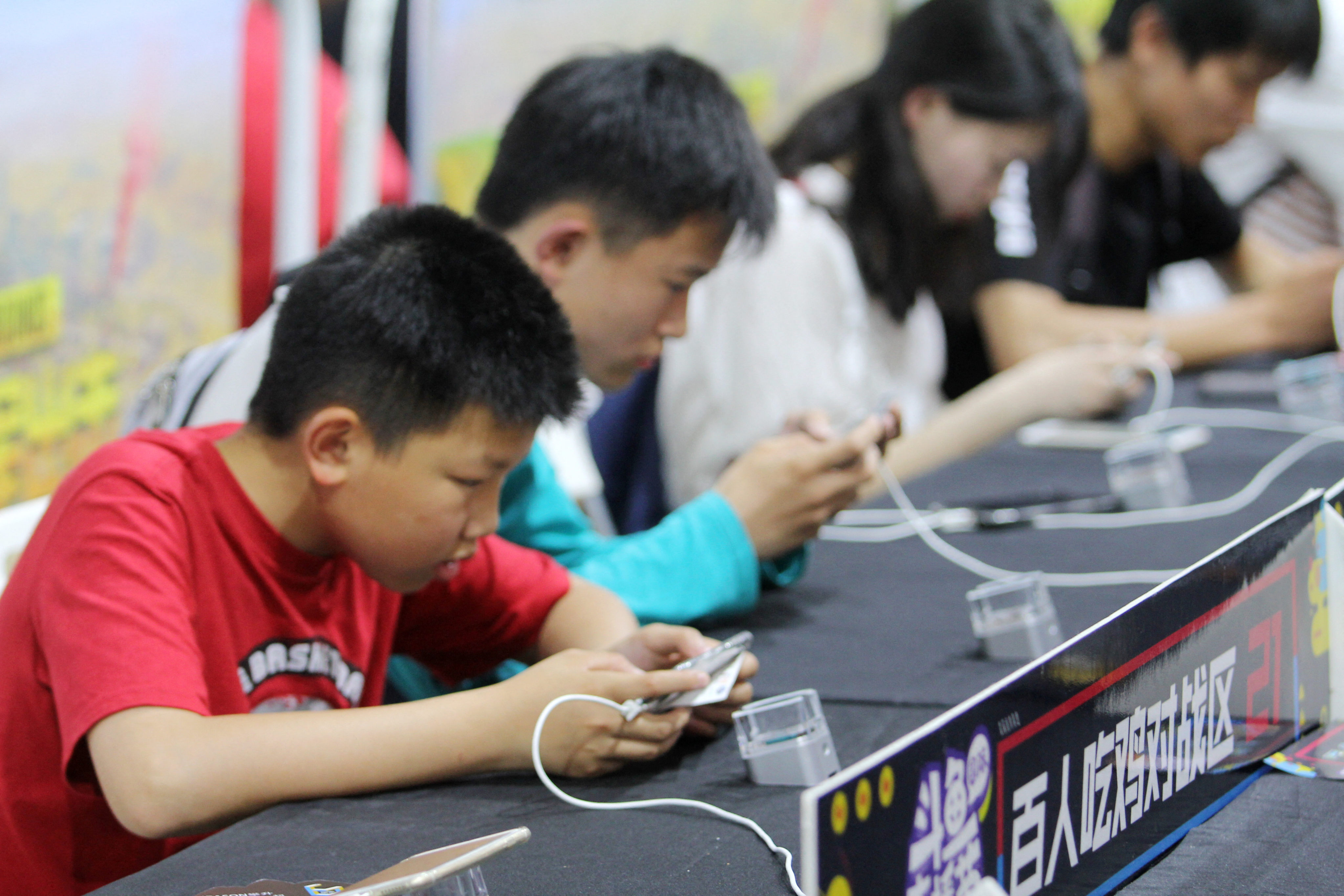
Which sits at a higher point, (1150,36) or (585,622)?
(1150,36)

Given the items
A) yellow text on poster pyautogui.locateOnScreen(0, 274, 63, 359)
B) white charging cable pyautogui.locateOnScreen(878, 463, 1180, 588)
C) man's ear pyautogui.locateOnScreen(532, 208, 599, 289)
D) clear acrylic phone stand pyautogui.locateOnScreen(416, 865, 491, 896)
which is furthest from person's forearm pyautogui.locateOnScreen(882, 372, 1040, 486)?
yellow text on poster pyautogui.locateOnScreen(0, 274, 63, 359)

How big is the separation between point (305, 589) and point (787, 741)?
0.37 m

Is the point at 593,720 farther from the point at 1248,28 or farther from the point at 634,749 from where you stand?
the point at 1248,28

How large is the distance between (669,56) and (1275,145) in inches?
121

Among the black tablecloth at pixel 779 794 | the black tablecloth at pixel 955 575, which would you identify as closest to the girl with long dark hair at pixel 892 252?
the black tablecloth at pixel 955 575

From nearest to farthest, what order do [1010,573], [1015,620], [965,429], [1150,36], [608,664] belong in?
[608,664], [1015,620], [1010,573], [965,429], [1150,36]

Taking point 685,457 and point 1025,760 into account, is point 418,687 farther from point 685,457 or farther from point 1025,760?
point 1025,760

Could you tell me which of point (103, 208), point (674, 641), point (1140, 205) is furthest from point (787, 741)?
point (1140, 205)

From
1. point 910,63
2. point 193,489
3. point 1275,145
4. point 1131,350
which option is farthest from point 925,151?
point 1275,145

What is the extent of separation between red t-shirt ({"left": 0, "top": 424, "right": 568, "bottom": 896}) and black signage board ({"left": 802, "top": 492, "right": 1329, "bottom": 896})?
0.45 metres

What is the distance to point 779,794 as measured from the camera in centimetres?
75

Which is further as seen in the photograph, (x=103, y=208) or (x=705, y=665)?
(x=103, y=208)

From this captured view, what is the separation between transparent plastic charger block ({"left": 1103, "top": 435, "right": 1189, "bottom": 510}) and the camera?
142 centimetres

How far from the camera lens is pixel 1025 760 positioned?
55cm
